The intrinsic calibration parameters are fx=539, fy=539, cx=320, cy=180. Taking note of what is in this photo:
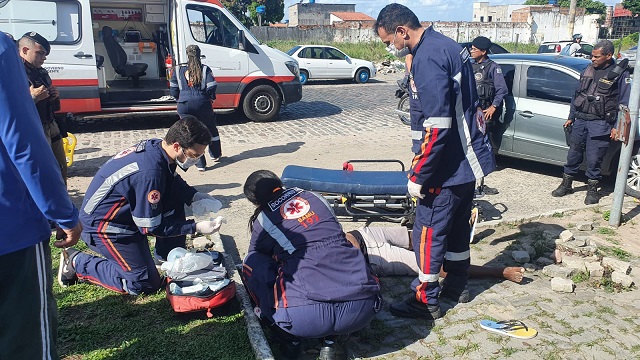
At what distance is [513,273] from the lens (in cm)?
451

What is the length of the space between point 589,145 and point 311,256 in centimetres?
471

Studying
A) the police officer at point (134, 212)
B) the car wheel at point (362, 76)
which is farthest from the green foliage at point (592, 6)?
the police officer at point (134, 212)

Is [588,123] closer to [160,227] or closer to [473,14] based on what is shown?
[160,227]

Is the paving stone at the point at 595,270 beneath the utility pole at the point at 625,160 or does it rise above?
beneath

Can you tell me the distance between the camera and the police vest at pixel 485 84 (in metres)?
7.35

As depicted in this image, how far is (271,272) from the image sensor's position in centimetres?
359

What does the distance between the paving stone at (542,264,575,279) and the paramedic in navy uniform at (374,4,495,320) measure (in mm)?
1090

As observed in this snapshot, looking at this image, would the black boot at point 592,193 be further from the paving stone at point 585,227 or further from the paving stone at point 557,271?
the paving stone at point 557,271

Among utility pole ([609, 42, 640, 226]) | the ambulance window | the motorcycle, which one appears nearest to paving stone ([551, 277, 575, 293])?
utility pole ([609, 42, 640, 226])

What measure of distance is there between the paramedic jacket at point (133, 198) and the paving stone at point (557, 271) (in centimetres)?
305

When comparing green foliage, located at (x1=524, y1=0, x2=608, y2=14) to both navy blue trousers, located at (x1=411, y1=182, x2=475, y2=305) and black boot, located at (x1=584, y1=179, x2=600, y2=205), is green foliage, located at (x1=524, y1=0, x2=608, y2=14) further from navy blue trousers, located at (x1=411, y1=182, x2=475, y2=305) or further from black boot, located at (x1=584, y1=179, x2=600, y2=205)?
navy blue trousers, located at (x1=411, y1=182, x2=475, y2=305)

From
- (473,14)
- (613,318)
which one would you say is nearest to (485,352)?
(613,318)

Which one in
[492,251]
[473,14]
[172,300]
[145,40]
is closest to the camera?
[172,300]

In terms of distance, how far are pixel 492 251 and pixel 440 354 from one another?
76.9 inches
